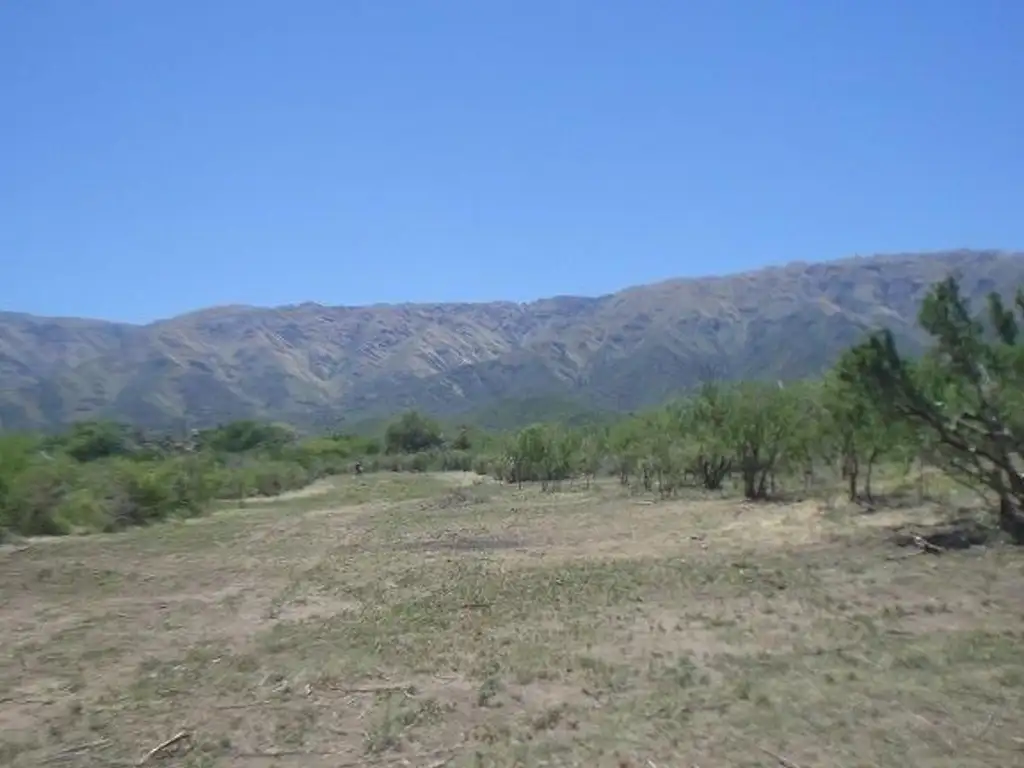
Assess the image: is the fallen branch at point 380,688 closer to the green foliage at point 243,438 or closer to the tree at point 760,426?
the tree at point 760,426

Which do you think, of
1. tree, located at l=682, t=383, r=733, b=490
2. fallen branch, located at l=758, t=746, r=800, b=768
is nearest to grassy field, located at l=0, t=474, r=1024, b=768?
fallen branch, located at l=758, t=746, r=800, b=768

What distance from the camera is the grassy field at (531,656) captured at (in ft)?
39.9

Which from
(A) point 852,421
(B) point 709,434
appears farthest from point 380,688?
(B) point 709,434

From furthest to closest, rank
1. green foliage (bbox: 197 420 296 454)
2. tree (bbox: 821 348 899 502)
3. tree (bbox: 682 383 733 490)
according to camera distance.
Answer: green foliage (bbox: 197 420 296 454), tree (bbox: 682 383 733 490), tree (bbox: 821 348 899 502)

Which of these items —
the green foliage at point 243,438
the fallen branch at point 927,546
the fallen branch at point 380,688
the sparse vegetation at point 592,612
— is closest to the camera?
the sparse vegetation at point 592,612

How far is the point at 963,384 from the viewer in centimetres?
2900

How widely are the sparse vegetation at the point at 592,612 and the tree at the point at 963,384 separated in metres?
0.08

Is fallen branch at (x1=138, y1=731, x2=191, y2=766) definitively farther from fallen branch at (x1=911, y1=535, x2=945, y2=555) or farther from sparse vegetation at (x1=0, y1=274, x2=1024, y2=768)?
fallen branch at (x1=911, y1=535, x2=945, y2=555)

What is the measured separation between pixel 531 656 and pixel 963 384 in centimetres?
1725

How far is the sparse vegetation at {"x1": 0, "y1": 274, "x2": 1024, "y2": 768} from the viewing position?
12.6 meters

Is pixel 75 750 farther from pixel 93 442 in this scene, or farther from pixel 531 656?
pixel 93 442

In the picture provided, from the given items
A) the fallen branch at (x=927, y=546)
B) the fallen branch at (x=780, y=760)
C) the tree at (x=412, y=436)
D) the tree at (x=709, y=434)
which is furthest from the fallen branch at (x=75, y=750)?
the tree at (x=412, y=436)

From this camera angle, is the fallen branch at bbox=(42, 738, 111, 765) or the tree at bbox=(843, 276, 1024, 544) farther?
the tree at bbox=(843, 276, 1024, 544)

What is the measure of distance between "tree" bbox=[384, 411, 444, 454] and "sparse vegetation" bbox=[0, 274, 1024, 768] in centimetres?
7588
